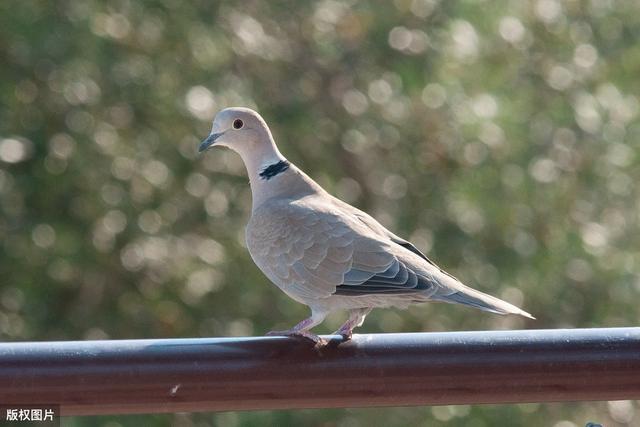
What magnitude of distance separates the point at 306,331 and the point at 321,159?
9.10 feet

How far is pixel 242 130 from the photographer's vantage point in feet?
10.8

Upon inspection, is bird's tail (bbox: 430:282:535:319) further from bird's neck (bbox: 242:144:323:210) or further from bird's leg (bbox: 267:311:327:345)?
bird's neck (bbox: 242:144:323:210)

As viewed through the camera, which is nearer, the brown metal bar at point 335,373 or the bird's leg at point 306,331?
the brown metal bar at point 335,373

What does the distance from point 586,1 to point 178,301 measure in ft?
7.85

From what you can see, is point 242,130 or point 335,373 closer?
point 335,373

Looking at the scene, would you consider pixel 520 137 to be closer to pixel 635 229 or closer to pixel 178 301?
pixel 635 229

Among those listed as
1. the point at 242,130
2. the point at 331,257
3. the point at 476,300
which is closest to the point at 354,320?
the point at 331,257

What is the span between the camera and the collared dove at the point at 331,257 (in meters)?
2.61

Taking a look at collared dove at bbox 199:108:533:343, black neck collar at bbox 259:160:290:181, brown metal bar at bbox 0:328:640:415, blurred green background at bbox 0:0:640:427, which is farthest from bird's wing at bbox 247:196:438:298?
blurred green background at bbox 0:0:640:427

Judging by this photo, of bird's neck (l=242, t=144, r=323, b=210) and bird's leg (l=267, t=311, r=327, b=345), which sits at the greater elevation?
bird's neck (l=242, t=144, r=323, b=210)

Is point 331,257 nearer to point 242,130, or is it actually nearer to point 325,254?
point 325,254

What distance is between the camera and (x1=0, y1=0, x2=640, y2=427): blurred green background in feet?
15.5

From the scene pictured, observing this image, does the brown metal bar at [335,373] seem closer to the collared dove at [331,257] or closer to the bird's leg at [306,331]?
the bird's leg at [306,331]

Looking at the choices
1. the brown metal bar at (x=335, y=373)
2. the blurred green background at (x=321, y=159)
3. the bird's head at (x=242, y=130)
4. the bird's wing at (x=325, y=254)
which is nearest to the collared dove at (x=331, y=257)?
the bird's wing at (x=325, y=254)
